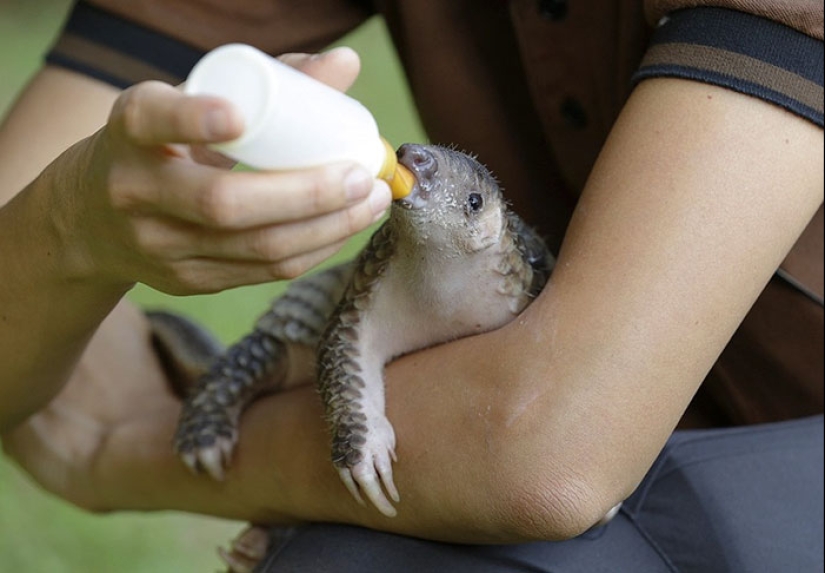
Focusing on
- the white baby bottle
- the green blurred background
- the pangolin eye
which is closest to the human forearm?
the white baby bottle

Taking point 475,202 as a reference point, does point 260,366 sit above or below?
below

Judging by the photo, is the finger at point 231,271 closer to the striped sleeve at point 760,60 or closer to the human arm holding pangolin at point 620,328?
the human arm holding pangolin at point 620,328

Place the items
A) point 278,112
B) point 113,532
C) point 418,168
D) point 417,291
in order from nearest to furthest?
point 278,112
point 418,168
point 417,291
point 113,532

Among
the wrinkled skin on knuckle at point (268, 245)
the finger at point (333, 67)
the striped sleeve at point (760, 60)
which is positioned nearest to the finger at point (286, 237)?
the wrinkled skin on knuckle at point (268, 245)

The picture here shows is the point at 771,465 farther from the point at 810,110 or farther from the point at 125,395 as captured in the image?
the point at 125,395

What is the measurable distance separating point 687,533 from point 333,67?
0.64 meters

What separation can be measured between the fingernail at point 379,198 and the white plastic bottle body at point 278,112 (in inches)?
0.6

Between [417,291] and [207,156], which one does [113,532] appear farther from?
[207,156]

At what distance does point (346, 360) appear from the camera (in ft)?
3.74

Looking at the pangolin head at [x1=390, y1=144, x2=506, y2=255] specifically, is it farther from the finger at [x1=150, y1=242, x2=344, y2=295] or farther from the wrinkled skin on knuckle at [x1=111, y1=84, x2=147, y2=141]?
the wrinkled skin on knuckle at [x1=111, y1=84, x2=147, y2=141]

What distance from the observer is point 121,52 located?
1.37 meters

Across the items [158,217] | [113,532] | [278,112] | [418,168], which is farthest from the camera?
[113,532]

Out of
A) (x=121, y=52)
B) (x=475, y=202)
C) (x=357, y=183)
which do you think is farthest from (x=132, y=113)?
(x=121, y=52)

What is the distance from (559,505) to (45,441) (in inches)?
36.1
